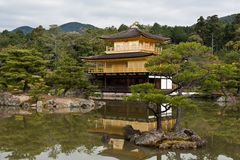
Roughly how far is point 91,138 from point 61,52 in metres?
36.3

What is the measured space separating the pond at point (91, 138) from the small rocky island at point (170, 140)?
343 millimetres

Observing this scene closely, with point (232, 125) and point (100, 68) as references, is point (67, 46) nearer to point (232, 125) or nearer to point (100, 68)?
point (100, 68)

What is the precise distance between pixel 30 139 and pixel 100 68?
2503 cm

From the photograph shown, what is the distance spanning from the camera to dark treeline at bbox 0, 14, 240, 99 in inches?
1097

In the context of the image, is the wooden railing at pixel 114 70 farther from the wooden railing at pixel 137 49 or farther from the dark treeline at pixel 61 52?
the wooden railing at pixel 137 49

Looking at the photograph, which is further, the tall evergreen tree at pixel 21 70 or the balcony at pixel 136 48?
the balcony at pixel 136 48

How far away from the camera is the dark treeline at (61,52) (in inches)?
1097

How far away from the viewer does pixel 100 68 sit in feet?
125

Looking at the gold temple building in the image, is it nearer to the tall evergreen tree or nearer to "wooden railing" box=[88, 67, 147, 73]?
"wooden railing" box=[88, 67, 147, 73]

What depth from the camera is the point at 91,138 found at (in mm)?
13695

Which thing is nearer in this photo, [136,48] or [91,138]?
[91,138]

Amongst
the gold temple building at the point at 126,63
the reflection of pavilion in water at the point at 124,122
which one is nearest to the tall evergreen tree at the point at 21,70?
the reflection of pavilion in water at the point at 124,122

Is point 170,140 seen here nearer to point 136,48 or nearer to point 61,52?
point 136,48

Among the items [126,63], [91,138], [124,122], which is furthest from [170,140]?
[126,63]
